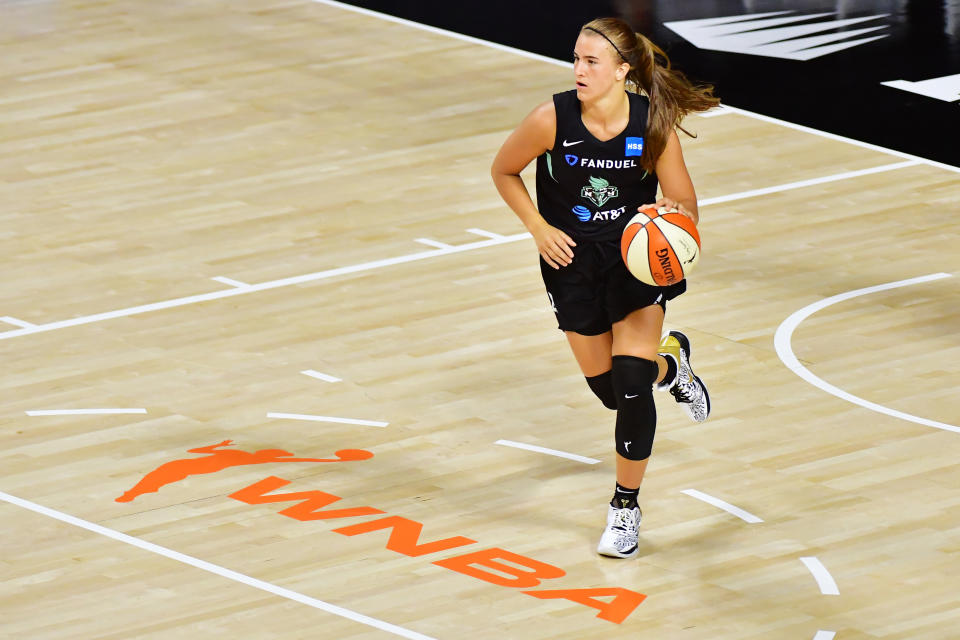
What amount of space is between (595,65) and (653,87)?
0.28 metres

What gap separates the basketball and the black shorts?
0.12 m

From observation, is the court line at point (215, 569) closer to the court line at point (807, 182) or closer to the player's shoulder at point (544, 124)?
the player's shoulder at point (544, 124)

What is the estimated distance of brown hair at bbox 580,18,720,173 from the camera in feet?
22.6

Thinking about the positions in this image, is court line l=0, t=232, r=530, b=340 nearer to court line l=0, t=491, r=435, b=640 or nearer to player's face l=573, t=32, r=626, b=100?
court line l=0, t=491, r=435, b=640

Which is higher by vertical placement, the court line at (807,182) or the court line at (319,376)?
the court line at (319,376)

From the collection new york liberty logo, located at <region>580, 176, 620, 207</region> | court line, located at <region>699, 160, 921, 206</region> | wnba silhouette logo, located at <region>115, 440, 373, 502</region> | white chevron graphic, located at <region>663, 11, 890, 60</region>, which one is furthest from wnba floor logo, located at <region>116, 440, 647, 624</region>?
white chevron graphic, located at <region>663, 11, 890, 60</region>

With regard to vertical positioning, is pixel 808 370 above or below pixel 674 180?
below

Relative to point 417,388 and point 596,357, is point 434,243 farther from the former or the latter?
point 596,357

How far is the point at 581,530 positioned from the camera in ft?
23.8

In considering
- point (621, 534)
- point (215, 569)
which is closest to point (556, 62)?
point (621, 534)

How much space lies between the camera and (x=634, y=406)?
695cm

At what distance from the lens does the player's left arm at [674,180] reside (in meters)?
6.95

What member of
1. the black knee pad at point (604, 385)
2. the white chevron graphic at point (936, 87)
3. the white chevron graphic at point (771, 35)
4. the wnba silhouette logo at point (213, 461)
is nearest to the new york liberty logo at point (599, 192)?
the black knee pad at point (604, 385)

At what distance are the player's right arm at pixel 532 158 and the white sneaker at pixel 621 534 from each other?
945 mm
